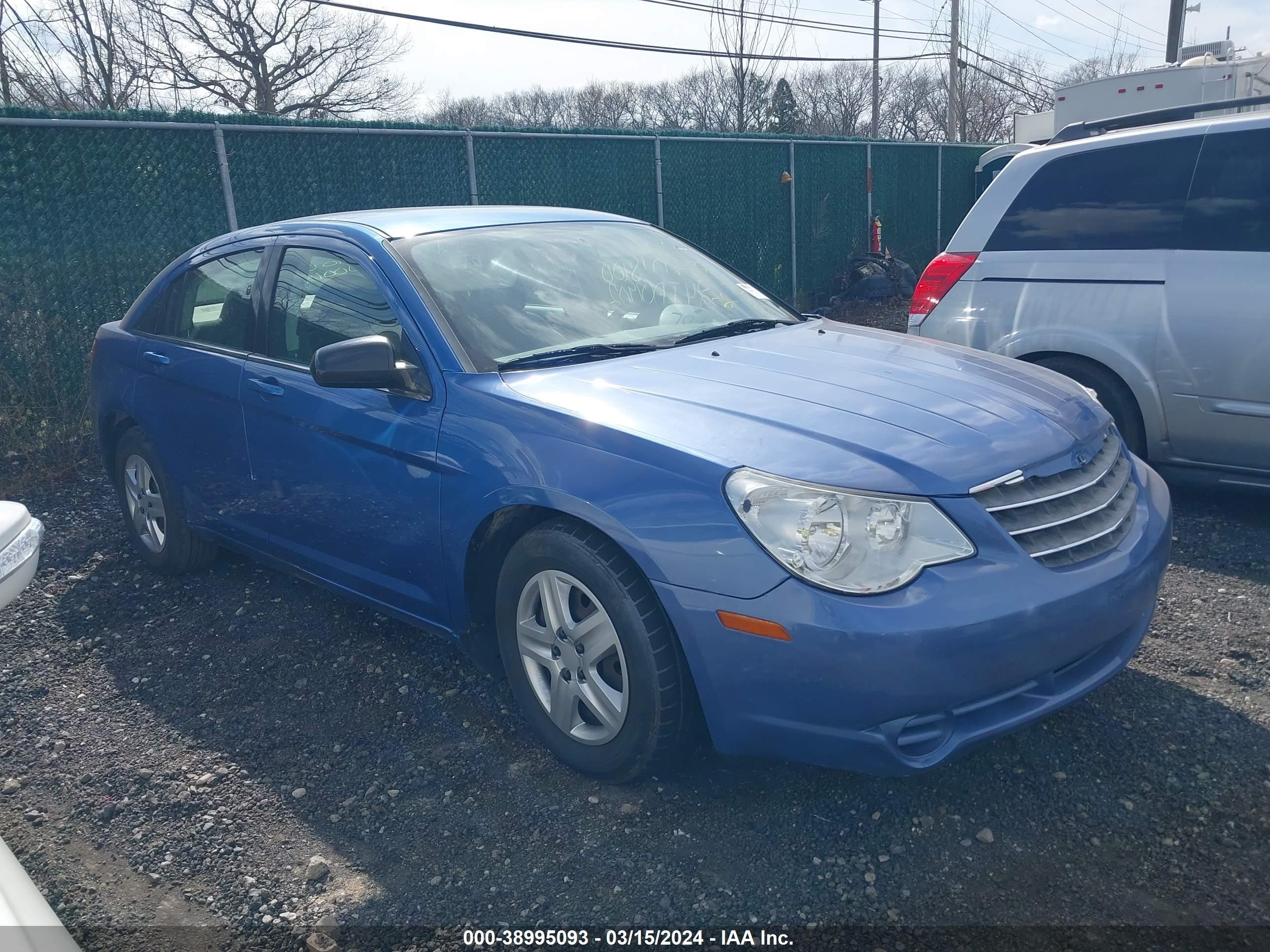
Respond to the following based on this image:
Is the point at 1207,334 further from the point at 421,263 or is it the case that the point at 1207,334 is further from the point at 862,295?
the point at 862,295

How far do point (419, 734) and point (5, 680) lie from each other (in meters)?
1.88

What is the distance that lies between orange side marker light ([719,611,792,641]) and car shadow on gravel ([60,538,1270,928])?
64 cm

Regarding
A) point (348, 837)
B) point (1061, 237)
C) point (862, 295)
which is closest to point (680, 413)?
point (348, 837)

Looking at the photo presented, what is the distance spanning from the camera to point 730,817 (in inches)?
116

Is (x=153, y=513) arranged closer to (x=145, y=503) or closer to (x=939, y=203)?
(x=145, y=503)

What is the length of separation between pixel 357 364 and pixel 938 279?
12.1 ft

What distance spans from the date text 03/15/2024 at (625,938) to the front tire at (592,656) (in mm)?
517

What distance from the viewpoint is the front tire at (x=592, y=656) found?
9.30 ft

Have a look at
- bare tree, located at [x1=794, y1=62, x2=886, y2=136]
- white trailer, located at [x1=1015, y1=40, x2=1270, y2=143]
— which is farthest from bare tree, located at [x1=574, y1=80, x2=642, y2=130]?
white trailer, located at [x1=1015, y1=40, x2=1270, y2=143]

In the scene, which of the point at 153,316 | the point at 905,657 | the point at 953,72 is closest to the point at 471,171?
the point at 153,316

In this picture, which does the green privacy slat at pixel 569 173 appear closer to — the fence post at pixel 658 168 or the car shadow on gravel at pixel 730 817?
the fence post at pixel 658 168

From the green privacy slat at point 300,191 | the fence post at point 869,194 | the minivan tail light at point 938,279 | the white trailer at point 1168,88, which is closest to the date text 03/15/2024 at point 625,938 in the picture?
the minivan tail light at point 938,279

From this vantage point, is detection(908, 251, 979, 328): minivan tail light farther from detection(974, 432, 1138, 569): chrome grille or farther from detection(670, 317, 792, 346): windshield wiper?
detection(974, 432, 1138, 569): chrome grille

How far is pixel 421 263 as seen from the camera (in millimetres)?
3719
